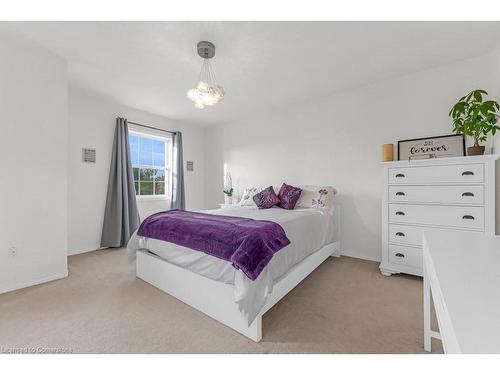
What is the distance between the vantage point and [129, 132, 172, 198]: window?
4045 millimetres

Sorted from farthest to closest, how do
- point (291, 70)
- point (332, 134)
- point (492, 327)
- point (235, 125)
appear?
point (235, 125) → point (332, 134) → point (291, 70) → point (492, 327)

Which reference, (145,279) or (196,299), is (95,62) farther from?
(196,299)

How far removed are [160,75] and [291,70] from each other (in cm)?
159

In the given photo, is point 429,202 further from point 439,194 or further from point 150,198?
point 150,198

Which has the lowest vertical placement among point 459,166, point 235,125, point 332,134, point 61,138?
point 459,166

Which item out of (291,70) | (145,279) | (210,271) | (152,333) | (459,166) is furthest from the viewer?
(291,70)

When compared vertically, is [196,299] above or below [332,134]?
below

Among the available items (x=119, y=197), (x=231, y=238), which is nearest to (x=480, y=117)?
(x=231, y=238)

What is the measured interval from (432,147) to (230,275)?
2.70m

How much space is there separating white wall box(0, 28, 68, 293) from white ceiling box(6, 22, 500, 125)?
30 cm

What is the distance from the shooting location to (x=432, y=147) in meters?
2.58

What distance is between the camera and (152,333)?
5.01 ft
